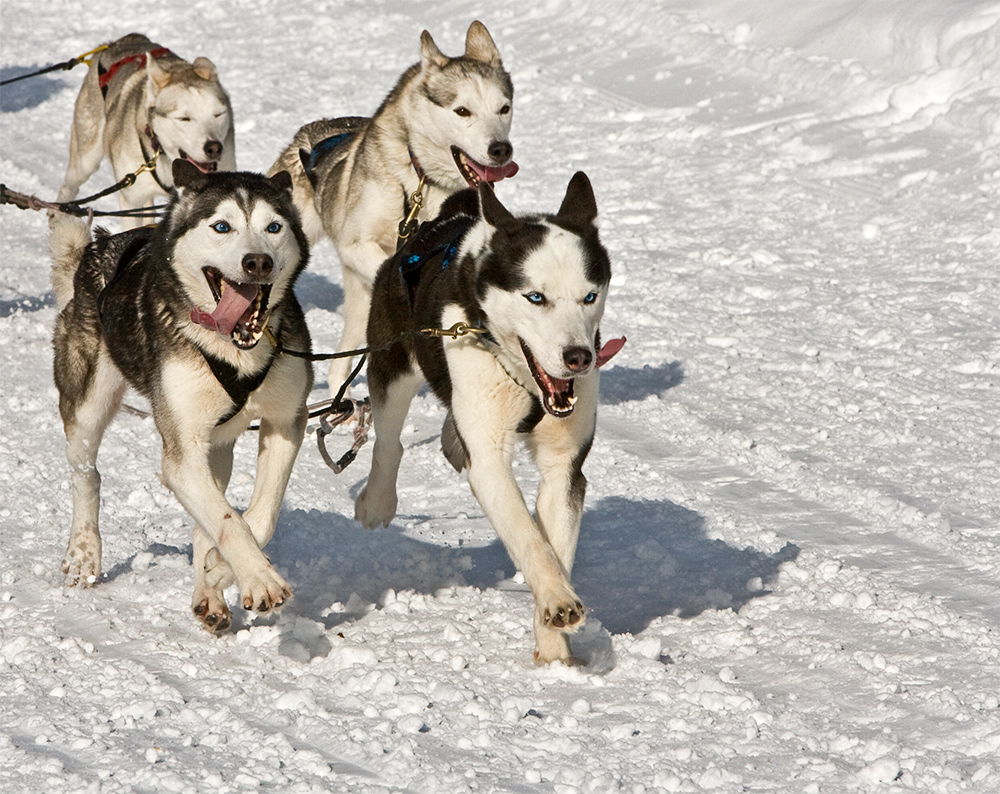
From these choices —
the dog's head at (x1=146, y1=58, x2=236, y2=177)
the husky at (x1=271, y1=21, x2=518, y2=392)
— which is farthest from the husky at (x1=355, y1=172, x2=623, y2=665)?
the dog's head at (x1=146, y1=58, x2=236, y2=177)

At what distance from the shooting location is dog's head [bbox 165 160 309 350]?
3.57 metres

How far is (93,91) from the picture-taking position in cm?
789

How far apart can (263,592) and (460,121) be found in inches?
120

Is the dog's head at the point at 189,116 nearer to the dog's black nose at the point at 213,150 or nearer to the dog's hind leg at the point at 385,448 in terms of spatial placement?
the dog's black nose at the point at 213,150

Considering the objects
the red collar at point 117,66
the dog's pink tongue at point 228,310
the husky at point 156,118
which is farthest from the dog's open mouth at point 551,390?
the red collar at point 117,66

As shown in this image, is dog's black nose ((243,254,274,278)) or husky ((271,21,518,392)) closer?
dog's black nose ((243,254,274,278))

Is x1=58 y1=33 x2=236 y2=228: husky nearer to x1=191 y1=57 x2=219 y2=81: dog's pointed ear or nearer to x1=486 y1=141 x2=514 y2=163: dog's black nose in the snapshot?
x1=191 y1=57 x2=219 y2=81: dog's pointed ear

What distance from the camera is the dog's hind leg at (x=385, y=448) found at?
4.48m

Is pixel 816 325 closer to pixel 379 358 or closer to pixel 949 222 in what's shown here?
pixel 949 222

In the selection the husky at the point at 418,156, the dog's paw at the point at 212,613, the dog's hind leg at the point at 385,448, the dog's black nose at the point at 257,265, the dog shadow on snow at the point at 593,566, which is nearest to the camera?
the dog's black nose at the point at 257,265

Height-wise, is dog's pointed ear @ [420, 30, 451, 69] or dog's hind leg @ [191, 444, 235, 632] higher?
dog's pointed ear @ [420, 30, 451, 69]

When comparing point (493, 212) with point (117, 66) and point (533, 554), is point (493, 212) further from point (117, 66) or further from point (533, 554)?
point (117, 66)

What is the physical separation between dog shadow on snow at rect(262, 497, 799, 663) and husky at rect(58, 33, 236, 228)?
261 cm

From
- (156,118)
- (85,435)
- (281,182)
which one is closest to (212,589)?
(85,435)
